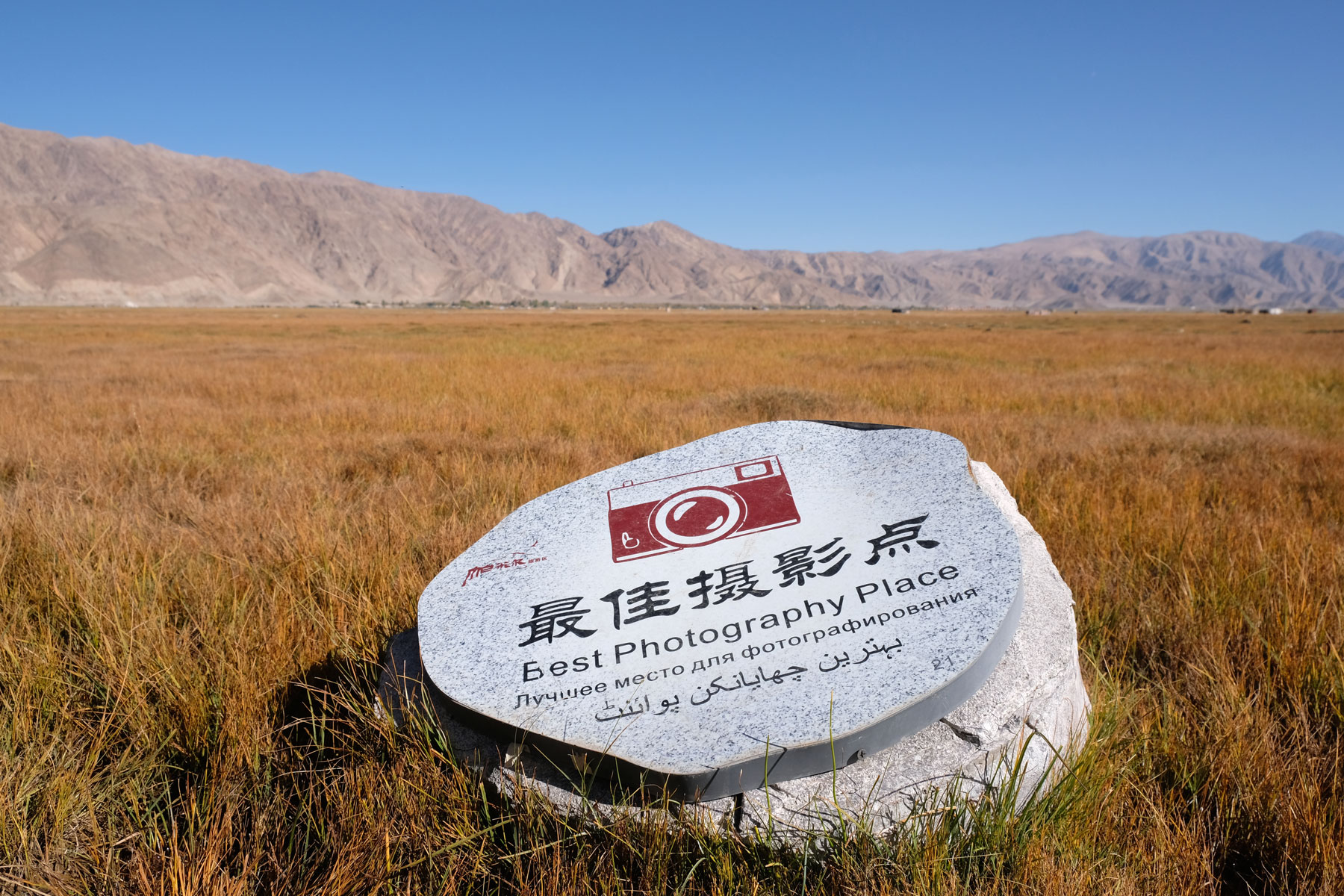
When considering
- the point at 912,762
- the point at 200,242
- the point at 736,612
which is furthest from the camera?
the point at 200,242

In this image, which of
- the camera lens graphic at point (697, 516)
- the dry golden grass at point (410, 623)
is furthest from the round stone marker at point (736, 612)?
the dry golden grass at point (410, 623)

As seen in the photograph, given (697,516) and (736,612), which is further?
(697,516)

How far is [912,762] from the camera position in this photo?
1.56 m

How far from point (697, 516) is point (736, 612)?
0.52m

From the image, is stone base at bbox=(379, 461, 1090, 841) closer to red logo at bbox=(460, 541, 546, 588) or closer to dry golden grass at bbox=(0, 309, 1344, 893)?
dry golden grass at bbox=(0, 309, 1344, 893)

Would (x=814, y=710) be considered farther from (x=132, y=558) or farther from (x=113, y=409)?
(x=113, y=409)

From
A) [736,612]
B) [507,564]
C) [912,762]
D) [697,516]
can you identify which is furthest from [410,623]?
[912,762]

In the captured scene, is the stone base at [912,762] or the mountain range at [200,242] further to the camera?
the mountain range at [200,242]

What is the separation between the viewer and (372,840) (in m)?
1.47

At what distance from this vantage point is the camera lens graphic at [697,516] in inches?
89.0

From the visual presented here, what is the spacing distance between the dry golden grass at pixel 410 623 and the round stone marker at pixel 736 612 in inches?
7.0

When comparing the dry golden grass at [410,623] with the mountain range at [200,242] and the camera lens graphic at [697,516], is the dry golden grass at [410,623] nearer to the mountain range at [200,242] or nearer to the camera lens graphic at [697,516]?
the camera lens graphic at [697,516]

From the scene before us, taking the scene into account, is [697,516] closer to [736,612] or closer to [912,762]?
[736,612]

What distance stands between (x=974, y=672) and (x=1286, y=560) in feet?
7.40
